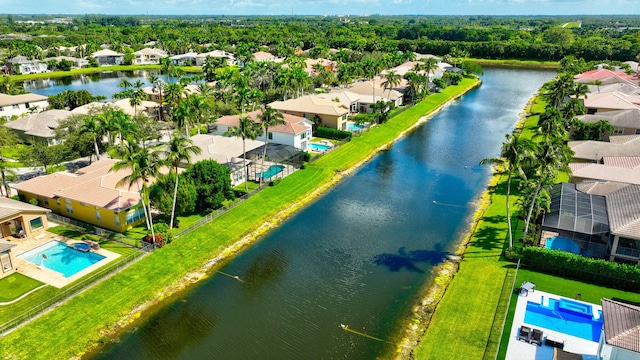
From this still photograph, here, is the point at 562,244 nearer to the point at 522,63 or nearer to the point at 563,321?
the point at 563,321

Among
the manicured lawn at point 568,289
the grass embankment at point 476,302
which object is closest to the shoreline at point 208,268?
the grass embankment at point 476,302

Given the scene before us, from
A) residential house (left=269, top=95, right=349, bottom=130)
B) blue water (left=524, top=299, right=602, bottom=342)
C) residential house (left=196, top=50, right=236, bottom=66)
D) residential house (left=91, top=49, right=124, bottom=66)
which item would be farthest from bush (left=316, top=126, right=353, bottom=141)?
residential house (left=91, top=49, right=124, bottom=66)

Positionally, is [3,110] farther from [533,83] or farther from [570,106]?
[533,83]

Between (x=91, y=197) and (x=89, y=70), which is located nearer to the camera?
(x=91, y=197)

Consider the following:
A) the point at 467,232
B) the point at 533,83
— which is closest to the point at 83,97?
the point at 467,232

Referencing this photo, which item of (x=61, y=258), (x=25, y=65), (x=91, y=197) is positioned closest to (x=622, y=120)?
(x=91, y=197)

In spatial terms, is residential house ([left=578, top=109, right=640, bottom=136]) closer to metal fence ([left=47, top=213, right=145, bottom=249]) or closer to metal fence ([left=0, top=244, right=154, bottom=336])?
metal fence ([left=47, top=213, right=145, bottom=249])
